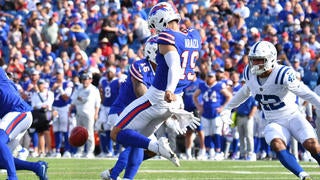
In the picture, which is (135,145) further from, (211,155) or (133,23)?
(133,23)

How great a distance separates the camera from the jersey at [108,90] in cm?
1700

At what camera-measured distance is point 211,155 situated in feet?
55.3

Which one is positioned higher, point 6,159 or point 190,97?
point 6,159

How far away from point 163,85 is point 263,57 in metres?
1.22

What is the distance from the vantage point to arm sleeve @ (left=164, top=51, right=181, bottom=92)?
8.02 meters

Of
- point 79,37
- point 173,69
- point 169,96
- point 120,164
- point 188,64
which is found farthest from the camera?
point 79,37

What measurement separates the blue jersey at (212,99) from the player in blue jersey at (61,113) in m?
2.87

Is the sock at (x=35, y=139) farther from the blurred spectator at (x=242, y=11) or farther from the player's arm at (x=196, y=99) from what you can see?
the blurred spectator at (x=242, y=11)

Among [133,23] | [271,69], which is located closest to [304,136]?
[271,69]

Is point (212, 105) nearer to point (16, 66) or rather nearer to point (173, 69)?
point (16, 66)

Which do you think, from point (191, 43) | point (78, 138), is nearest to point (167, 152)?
point (191, 43)

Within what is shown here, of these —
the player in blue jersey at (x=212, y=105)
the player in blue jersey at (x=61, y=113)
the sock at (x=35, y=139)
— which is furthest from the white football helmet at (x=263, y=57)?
the player in blue jersey at (x=61, y=113)

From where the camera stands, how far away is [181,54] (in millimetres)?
8320

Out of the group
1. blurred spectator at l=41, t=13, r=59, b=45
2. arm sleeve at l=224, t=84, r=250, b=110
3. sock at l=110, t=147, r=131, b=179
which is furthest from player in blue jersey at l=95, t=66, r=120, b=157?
arm sleeve at l=224, t=84, r=250, b=110
